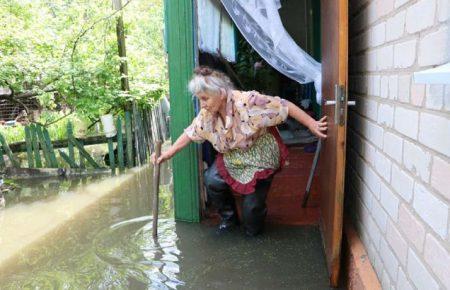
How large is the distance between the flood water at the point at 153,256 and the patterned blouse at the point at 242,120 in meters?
0.94

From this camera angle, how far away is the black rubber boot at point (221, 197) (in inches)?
149

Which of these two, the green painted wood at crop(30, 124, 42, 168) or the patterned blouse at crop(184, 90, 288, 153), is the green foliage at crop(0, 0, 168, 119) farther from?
the patterned blouse at crop(184, 90, 288, 153)

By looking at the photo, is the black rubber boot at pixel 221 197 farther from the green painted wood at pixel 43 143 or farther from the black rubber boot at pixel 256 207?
the green painted wood at pixel 43 143

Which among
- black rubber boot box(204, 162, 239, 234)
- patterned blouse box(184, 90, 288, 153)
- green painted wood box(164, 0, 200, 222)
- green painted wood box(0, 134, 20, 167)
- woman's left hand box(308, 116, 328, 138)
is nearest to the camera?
woman's left hand box(308, 116, 328, 138)

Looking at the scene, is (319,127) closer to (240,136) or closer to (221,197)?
(240,136)

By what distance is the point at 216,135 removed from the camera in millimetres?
3496

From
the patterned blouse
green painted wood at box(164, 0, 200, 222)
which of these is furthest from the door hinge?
green painted wood at box(164, 0, 200, 222)

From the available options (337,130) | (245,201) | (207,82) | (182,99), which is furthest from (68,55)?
(337,130)

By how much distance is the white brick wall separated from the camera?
1.35 metres

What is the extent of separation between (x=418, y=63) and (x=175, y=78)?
2780mm

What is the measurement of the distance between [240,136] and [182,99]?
→ 36.9 inches

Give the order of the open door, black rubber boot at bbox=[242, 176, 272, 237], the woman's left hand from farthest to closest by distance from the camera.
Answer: black rubber boot at bbox=[242, 176, 272, 237], the woman's left hand, the open door

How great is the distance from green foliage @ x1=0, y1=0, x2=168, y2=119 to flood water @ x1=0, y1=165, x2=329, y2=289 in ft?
9.79

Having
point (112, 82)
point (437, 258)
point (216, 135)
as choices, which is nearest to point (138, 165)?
point (112, 82)
